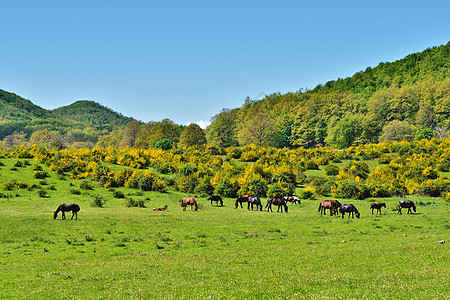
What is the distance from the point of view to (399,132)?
345ft

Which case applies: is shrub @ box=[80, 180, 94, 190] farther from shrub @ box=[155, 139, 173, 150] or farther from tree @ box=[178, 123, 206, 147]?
tree @ box=[178, 123, 206, 147]

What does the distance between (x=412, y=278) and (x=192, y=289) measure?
8589 mm

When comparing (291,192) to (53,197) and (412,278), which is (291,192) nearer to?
(53,197)

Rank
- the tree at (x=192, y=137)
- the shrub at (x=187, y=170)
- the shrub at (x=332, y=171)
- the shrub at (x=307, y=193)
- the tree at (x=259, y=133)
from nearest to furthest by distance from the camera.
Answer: the shrub at (x=307, y=193) < the shrub at (x=187, y=170) < the shrub at (x=332, y=171) < the tree at (x=192, y=137) < the tree at (x=259, y=133)

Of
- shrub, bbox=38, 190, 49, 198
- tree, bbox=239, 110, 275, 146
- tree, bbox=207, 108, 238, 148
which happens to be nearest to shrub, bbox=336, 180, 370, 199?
shrub, bbox=38, 190, 49, 198

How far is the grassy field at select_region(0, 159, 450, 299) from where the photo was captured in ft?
38.6

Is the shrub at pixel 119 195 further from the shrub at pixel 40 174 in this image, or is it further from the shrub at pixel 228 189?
the shrub at pixel 40 174

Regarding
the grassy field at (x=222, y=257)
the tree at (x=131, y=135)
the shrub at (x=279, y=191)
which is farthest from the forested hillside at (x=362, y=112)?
the grassy field at (x=222, y=257)

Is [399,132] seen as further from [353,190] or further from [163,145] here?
[163,145]

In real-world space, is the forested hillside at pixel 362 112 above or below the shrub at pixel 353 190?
above

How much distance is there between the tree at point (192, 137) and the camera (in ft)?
380

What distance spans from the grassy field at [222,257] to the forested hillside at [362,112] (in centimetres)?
8329

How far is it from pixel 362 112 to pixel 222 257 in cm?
11995

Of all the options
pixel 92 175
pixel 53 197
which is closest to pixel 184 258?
pixel 53 197
